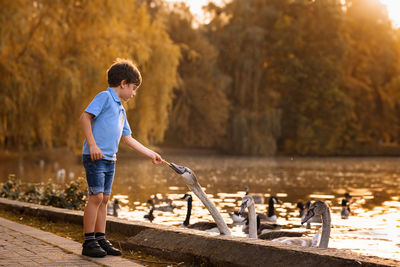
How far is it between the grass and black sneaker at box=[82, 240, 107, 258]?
14.4 inches

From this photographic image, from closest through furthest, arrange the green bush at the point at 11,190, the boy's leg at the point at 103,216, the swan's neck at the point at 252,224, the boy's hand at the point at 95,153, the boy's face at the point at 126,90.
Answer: the boy's hand at the point at 95,153
the boy's leg at the point at 103,216
the boy's face at the point at 126,90
the swan's neck at the point at 252,224
the green bush at the point at 11,190

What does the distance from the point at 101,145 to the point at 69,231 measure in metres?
2.19

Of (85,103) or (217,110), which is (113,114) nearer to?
(85,103)

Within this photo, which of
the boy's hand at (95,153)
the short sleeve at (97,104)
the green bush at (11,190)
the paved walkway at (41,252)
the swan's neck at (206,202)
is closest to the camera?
the paved walkway at (41,252)

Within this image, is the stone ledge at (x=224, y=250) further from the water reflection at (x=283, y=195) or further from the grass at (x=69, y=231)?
the water reflection at (x=283, y=195)

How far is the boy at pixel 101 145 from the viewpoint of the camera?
5473 millimetres

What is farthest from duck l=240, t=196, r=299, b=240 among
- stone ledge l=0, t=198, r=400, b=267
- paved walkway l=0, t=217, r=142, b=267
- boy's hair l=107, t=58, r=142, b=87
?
boy's hair l=107, t=58, r=142, b=87

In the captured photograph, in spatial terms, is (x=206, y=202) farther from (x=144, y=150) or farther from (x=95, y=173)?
(x=95, y=173)

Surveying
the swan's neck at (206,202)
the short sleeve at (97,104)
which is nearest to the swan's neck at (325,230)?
the swan's neck at (206,202)

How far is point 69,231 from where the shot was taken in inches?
291

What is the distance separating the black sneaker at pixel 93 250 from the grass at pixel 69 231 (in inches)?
14.4

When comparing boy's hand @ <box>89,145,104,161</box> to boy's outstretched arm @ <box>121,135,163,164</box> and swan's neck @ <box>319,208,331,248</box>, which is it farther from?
swan's neck @ <box>319,208,331,248</box>

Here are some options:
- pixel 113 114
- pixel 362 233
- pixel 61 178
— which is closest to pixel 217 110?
pixel 61 178

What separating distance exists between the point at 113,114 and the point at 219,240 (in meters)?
1.41
